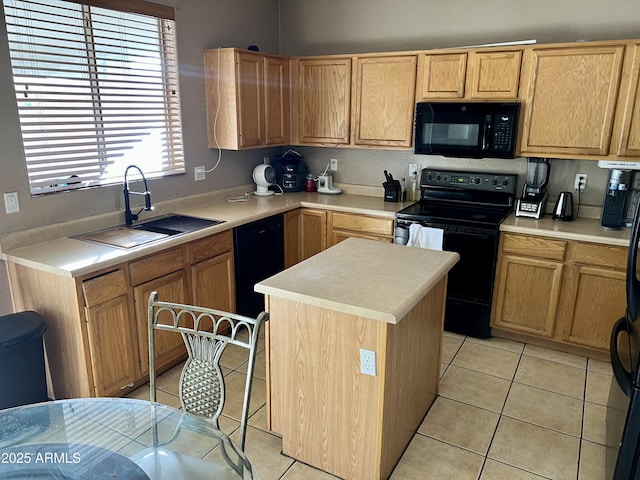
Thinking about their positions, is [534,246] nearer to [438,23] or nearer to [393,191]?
[393,191]

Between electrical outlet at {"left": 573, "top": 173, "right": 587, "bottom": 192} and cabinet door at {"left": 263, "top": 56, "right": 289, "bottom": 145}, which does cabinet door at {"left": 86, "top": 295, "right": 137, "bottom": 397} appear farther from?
electrical outlet at {"left": 573, "top": 173, "right": 587, "bottom": 192}

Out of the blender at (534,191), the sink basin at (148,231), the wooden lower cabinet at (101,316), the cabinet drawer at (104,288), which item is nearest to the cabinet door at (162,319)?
the wooden lower cabinet at (101,316)

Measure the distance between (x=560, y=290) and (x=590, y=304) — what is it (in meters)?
0.19

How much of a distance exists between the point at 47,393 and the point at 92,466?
1.36m

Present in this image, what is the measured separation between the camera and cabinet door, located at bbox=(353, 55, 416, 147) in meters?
3.62

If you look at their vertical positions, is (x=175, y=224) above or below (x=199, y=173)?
below

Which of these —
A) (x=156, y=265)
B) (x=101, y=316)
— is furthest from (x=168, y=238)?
(x=101, y=316)

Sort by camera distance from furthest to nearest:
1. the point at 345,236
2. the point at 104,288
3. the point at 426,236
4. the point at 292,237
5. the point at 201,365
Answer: the point at 292,237, the point at 345,236, the point at 426,236, the point at 104,288, the point at 201,365

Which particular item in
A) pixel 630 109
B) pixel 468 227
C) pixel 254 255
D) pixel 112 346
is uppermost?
pixel 630 109

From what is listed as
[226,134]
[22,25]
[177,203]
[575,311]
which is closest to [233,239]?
[177,203]

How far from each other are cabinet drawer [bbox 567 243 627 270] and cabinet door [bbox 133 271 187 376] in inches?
96.5

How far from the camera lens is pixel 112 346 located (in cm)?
254

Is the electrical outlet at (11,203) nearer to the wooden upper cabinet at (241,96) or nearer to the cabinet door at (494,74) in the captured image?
the wooden upper cabinet at (241,96)

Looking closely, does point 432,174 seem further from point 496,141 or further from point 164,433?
point 164,433
